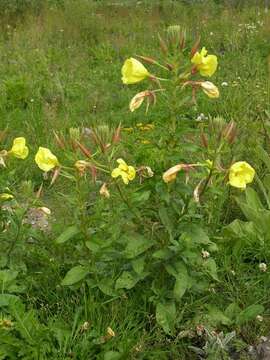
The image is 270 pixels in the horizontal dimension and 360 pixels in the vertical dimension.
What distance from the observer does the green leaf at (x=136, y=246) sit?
221 cm

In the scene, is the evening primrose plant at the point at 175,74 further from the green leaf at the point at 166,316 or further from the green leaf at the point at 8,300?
the green leaf at the point at 8,300

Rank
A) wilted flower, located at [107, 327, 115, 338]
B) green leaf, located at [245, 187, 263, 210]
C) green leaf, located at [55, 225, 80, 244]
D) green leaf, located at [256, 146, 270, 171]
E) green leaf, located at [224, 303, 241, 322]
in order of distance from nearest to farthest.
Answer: wilted flower, located at [107, 327, 115, 338] → green leaf, located at [55, 225, 80, 244] → green leaf, located at [224, 303, 241, 322] → green leaf, located at [245, 187, 263, 210] → green leaf, located at [256, 146, 270, 171]

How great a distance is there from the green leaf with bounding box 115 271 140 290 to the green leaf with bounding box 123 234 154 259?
3.2 inches

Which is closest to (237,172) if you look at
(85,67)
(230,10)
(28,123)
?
(28,123)

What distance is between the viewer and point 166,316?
2225mm

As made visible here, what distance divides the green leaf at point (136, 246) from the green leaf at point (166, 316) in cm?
22

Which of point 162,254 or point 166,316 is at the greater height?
point 162,254

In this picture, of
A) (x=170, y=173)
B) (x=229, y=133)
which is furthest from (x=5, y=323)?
(x=229, y=133)

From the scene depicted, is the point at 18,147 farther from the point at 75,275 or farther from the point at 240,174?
the point at 240,174

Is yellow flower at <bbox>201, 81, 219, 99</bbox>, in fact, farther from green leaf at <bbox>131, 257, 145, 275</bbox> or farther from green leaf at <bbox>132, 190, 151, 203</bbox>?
green leaf at <bbox>131, 257, 145, 275</bbox>

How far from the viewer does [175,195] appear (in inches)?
91.9

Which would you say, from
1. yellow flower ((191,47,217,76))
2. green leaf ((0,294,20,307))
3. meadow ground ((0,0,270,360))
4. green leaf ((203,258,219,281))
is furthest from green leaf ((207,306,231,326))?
yellow flower ((191,47,217,76))

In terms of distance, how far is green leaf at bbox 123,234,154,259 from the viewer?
87.2 inches

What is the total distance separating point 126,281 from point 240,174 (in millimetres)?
592
